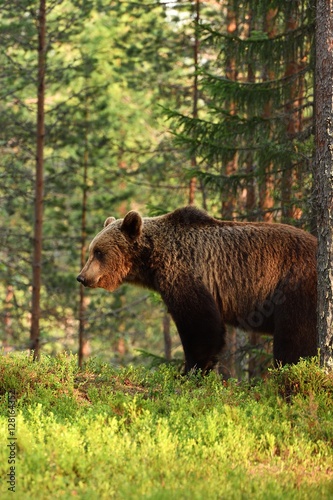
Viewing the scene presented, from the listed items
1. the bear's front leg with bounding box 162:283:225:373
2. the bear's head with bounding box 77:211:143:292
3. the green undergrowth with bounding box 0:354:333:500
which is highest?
the bear's head with bounding box 77:211:143:292

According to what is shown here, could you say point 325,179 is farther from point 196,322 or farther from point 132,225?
point 132,225

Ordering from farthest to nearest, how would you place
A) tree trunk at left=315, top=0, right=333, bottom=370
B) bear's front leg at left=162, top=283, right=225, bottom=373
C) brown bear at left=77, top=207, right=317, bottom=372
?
bear's front leg at left=162, top=283, right=225, bottom=373 < brown bear at left=77, top=207, right=317, bottom=372 < tree trunk at left=315, top=0, right=333, bottom=370

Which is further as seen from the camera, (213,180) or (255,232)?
(213,180)

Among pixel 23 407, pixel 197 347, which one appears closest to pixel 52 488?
pixel 23 407

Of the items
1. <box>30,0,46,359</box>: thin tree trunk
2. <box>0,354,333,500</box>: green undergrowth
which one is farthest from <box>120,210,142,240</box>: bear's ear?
<box>30,0,46,359</box>: thin tree trunk

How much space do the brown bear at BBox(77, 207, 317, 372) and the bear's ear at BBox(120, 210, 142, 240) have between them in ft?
0.05

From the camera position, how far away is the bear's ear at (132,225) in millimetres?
10867

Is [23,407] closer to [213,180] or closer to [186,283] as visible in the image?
[186,283]

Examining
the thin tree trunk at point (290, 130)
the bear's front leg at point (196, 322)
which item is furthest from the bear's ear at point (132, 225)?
the thin tree trunk at point (290, 130)

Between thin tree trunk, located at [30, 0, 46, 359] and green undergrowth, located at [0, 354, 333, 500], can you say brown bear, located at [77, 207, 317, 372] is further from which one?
thin tree trunk, located at [30, 0, 46, 359]

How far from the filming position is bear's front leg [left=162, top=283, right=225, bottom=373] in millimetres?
10188

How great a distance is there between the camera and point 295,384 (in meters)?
8.66

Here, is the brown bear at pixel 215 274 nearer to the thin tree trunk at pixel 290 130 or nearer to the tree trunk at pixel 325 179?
the tree trunk at pixel 325 179

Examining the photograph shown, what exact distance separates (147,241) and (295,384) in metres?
3.41
